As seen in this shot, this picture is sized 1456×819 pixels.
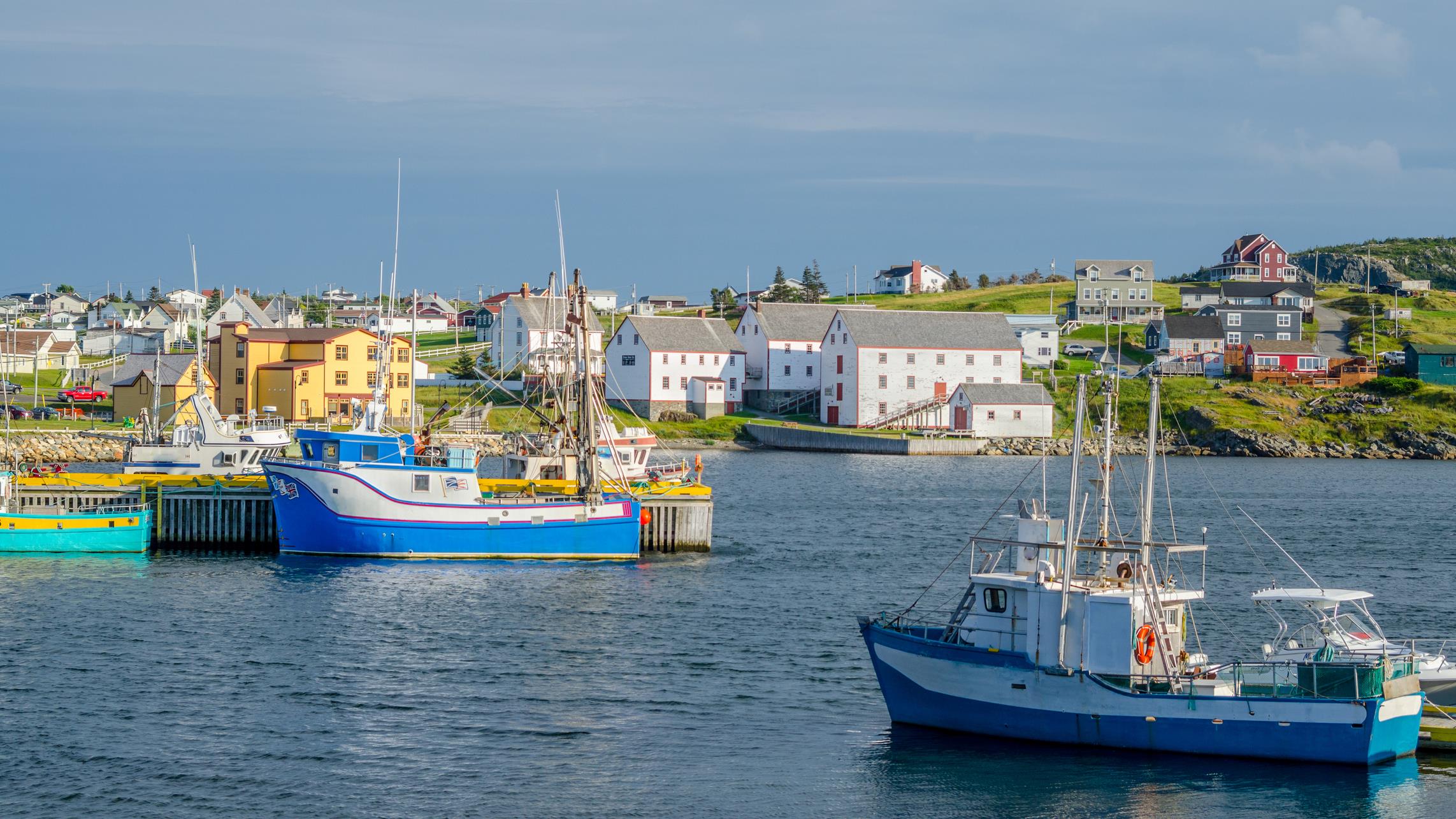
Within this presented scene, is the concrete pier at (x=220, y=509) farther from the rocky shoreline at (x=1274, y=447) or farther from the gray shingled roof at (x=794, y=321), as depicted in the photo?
the gray shingled roof at (x=794, y=321)

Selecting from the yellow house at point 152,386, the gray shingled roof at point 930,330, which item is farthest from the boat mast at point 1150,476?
the gray shingled roof at point 930,330

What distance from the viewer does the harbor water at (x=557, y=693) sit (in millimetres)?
→ 24109

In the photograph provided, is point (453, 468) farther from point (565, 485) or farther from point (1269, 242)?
point (1269, 242)

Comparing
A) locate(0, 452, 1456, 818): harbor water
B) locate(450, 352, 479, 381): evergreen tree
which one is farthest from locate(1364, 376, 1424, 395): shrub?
locate(450, 352, 479, 381): evergreen tree

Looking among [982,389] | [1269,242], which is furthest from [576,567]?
[1269,242]

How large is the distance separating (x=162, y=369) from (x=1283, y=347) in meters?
86.8

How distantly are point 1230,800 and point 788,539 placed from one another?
33.0 meters

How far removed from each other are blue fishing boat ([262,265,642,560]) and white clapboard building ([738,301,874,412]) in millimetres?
69257

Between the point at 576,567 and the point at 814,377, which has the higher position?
the point at 814,377

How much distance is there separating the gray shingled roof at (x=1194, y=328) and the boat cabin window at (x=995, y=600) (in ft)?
364

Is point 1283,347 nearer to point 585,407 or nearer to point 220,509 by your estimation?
point 585,407

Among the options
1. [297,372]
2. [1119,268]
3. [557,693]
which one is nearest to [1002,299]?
[1119,268]

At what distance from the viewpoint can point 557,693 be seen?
102 feet

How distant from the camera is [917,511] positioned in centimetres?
6688
